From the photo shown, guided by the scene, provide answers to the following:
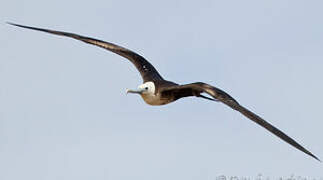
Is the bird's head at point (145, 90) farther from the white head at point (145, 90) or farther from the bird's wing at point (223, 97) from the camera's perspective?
the bird's wing at point (223, 97)

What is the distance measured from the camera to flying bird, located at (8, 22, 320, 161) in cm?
1881

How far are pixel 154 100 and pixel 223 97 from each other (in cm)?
279

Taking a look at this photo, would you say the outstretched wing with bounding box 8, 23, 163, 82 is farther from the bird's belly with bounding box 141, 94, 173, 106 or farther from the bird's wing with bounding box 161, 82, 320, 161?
the bird's wing with bounding box 161, 82, 320, 161

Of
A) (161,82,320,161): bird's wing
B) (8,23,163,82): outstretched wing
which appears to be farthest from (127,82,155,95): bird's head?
(8,23,163,82): outstretched wing

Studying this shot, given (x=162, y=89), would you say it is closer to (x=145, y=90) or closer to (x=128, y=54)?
(x=145, y=90)

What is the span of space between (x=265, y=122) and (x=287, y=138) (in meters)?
0.56

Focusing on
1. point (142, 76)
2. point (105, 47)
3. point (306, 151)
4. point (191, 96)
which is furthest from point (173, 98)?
point (306, 151)

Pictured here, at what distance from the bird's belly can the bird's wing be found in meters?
0.21

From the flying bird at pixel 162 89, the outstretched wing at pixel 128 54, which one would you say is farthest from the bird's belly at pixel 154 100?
the outstretched wing at pixel 128 54

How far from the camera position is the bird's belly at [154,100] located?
75.2 ft

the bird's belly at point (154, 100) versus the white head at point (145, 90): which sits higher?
the white head at point (145, 90)

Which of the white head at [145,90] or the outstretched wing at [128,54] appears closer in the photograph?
the white head at [145,90]

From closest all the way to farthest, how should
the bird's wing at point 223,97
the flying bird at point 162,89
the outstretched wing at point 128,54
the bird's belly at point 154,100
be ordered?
1. the bird's wing at point 223,97
2. the flying bird at point 162,89
3. the bird's belly at point 154,100
4. the outstretched wing at point 128,54

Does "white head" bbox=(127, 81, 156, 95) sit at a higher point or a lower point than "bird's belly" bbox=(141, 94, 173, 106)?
higher
